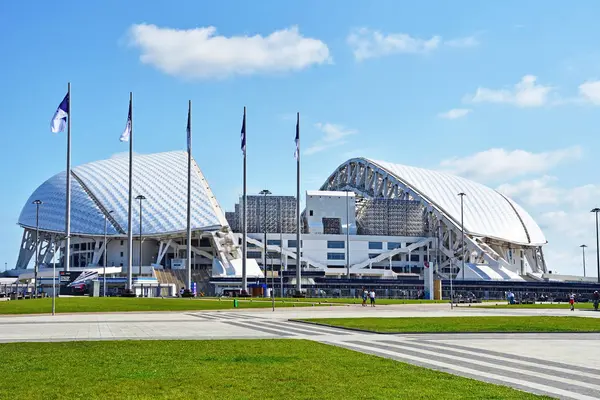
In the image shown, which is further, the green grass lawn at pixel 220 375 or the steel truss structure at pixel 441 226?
the steel truss structure at pixel 441 226

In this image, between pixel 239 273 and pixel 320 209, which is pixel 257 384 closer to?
pixel 239 273

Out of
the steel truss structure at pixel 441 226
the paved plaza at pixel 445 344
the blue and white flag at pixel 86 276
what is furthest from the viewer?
the steel truss structure at pixel 441 226

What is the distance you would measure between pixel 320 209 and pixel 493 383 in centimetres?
12873

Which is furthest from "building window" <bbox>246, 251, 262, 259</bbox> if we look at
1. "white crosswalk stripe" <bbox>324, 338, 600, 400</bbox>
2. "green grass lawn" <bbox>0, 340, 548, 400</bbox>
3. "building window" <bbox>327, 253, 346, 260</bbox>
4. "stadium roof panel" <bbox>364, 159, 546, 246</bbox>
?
"green grass lawn" <bbox>0, 340, 548, 400</bbox>

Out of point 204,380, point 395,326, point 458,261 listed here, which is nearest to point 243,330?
point 395,326

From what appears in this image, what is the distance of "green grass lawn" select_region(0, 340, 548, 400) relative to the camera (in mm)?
13977

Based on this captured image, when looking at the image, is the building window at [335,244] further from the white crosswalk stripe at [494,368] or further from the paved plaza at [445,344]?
the white crosswalk stripe at [494,368]

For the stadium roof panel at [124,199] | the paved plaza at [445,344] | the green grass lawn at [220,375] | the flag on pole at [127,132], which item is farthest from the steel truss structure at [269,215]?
the green grass lawn at [220,375]

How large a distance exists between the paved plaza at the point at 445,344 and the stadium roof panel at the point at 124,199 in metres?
85.1

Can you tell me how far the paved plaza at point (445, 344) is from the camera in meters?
16.8

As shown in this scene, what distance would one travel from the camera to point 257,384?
15.2 metres

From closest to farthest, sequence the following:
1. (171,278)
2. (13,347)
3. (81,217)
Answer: (13,347) → (171,278) → (81,217)

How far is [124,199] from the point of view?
12875cm

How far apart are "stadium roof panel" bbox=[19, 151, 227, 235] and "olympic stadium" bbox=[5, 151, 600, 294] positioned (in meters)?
0.19
